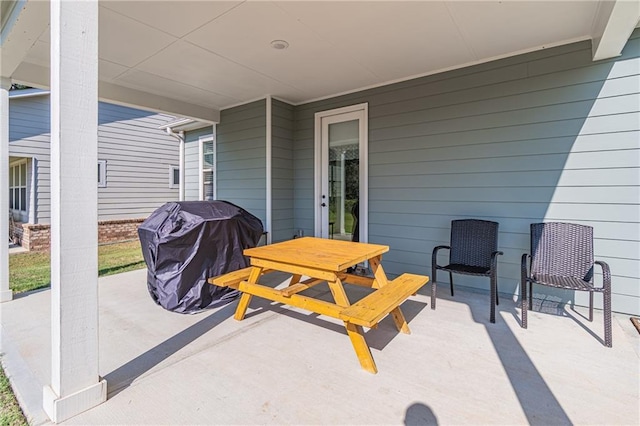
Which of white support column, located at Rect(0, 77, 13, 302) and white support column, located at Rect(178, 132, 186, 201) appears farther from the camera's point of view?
white support column, located at Rect(178, 132, 186, 201)

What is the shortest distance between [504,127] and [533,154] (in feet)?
1.35

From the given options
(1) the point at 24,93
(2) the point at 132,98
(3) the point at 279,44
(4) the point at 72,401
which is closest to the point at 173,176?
(1) the point at 24,93

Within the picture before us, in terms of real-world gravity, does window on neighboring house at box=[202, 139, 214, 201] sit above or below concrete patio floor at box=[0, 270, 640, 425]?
above

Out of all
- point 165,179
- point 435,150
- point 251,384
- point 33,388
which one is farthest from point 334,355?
point 165,179

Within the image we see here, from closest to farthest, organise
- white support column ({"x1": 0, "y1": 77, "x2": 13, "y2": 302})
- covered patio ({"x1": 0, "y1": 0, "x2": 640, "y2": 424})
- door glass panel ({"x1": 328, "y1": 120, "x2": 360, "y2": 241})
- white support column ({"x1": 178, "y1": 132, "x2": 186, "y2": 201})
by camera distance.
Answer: covered patio ({"x1": 0, "y1": 0, "x2": 640, "y2": 424})
white support column ({"x1": 0, "y1": 77, "x2": 13, "y2": 302})
door glass panel ({"x1": 328, "y1": 120, "x2": 360, "y2": 241})
white support column ({"x1": 178, "y1": 132, "x2": 186, "y2": 201})

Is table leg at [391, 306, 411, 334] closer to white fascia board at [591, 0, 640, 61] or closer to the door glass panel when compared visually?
the door glass panel

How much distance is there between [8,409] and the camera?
172 centimetres

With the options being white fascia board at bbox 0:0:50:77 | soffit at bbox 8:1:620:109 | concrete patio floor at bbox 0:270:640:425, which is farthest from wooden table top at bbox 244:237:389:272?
white fascia board at bbox 0:0:50:77

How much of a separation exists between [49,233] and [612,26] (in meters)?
10.0

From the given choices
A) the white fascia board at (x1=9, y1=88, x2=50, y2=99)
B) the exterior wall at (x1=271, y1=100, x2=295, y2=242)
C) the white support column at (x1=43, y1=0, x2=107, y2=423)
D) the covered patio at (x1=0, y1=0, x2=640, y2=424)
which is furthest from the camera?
the white fascia board at (x1=9, y1=88, x2=50, y2=99)

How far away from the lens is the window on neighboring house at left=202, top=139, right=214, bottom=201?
6.57 m

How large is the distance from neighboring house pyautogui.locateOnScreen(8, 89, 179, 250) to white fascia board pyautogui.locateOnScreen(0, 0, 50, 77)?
4851 mm

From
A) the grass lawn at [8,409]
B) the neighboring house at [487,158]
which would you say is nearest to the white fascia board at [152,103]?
the neighboring house at [487,158]

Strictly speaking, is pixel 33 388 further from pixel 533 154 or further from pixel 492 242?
pixel 533 154
